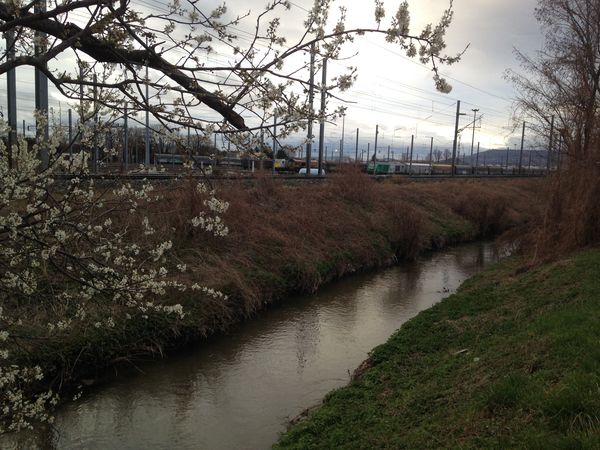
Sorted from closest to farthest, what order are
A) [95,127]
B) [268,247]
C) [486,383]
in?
[95,127]
[486,383]
[268,247]

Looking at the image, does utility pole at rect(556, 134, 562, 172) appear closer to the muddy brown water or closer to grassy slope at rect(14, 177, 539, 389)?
the muddy brown water

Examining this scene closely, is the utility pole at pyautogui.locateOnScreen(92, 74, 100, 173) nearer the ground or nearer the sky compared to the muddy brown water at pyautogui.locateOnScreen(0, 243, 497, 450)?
nearer the sky

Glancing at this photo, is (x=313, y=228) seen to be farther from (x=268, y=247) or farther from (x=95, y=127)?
(x=95, y=127)

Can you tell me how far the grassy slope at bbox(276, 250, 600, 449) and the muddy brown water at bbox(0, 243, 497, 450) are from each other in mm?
1133

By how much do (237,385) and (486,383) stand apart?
477 centimetres

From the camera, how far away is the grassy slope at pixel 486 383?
4.27 meters

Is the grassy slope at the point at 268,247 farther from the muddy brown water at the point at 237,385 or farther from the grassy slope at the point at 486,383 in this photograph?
the grassy slope at the point at 486,383

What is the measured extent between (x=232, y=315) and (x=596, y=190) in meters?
10.6

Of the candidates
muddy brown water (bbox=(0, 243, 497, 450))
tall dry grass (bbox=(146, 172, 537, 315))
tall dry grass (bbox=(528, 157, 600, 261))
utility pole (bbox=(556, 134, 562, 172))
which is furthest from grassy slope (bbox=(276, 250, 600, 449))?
utility pole (bbox=(556, 134, 562, 172))

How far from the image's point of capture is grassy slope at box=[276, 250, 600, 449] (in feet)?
14.0

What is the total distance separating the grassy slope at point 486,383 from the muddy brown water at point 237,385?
1.13 meters

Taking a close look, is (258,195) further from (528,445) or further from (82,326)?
(528,445)

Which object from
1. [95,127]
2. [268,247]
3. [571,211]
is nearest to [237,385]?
[95,127]

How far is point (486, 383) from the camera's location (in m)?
5.71
